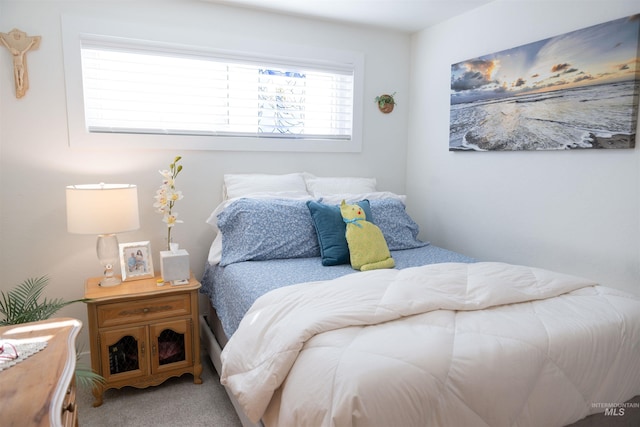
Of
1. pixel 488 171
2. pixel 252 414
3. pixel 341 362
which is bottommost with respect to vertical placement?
pixel 252 414

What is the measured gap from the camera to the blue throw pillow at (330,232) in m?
2.37

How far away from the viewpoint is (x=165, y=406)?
221 cm

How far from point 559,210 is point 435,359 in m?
1.63

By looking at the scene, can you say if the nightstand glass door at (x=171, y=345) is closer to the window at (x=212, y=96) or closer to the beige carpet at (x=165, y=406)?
the beige carpet at (x=165, y=406)

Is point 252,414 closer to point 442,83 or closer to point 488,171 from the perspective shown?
point 488,171

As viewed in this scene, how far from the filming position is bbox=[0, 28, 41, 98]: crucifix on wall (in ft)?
7.44

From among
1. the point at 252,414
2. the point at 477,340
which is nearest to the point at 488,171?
the point at 477,340

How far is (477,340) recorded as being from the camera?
52.4 inches

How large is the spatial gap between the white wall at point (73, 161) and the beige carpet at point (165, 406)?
23.2 inches

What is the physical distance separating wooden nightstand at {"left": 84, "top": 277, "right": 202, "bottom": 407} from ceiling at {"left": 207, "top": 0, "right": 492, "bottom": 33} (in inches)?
74.5

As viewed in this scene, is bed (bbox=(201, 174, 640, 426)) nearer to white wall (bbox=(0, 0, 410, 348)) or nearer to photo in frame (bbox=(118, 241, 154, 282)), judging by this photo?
photo in frame (bbox=(118, 241, 154, 282))

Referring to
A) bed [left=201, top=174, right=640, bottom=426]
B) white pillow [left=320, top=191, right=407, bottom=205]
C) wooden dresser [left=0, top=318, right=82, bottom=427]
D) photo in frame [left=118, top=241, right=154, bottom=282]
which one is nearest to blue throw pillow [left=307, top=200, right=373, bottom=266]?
white pillow [left=320, top=191, right=407, bottom=205]

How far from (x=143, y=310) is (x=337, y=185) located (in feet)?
5.14

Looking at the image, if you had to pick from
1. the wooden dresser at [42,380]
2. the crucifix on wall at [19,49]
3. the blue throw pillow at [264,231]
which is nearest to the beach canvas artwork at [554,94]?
the blue throw pillow at [264,231]
